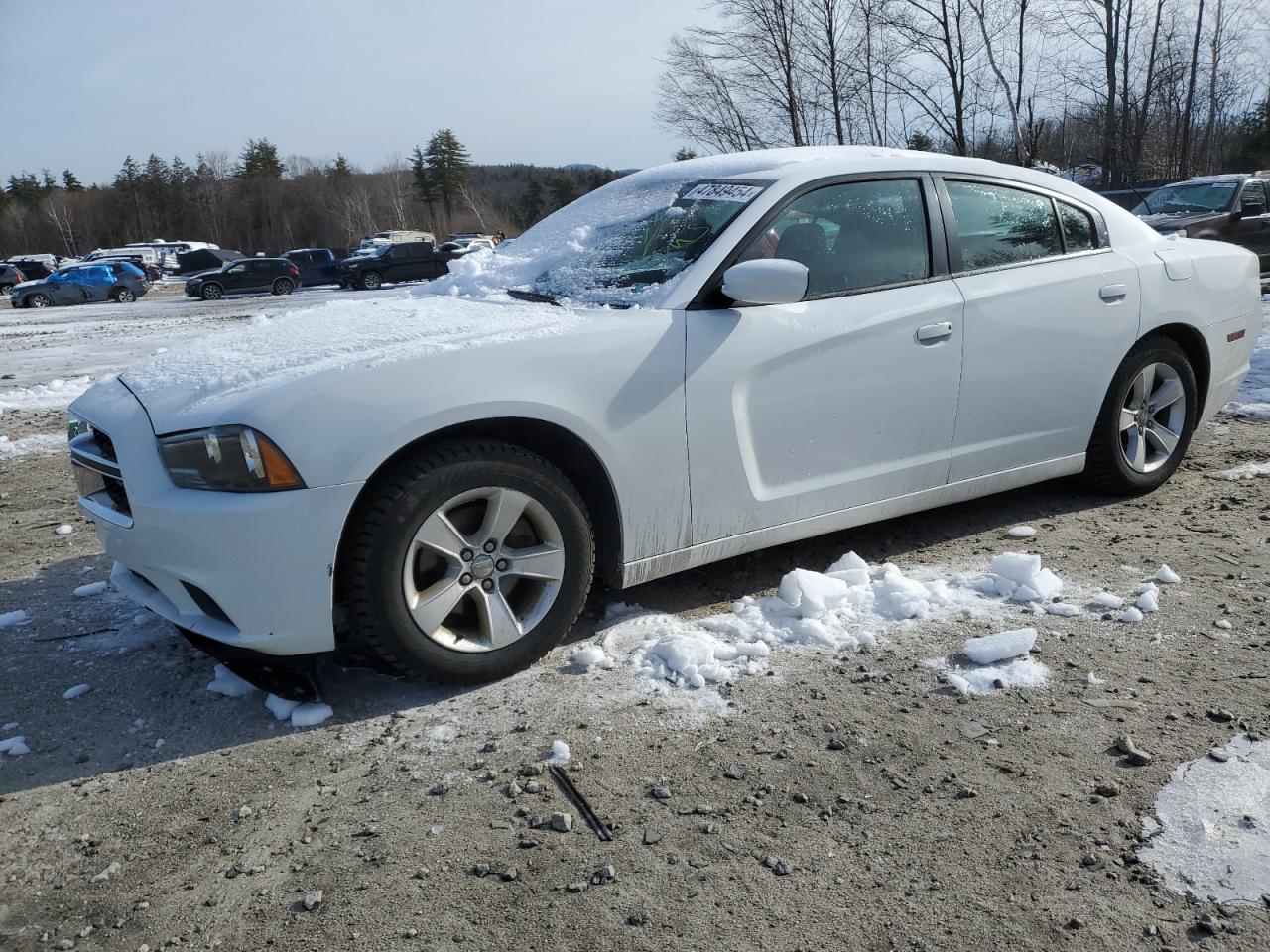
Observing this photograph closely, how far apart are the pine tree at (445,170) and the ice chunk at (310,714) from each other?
360ft

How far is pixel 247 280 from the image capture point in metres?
33.3

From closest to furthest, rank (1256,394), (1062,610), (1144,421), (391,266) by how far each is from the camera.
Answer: (1062,610)
(1144,421)
(1256,394)
(391,266)

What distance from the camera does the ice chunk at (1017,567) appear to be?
12.0ft

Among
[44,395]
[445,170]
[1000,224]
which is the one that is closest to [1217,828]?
[1000,224]

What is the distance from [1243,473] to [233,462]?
4812 millimetres

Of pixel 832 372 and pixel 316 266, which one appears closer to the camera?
pixel 832 372

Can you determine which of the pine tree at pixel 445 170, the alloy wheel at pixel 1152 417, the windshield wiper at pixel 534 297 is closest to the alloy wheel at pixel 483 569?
the windshield wiper at pixel 534 297

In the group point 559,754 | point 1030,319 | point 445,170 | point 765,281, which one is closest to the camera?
point 559,754

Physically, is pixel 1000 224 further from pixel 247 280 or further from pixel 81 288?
pixel 81 288

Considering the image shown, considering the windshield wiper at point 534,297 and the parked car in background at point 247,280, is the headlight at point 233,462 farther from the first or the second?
the parked car in background at point 247,280

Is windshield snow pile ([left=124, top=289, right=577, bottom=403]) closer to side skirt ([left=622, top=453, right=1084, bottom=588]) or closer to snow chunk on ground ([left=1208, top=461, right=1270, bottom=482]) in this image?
side skirt ([left=622, top=453, right=1084, bottom=588])

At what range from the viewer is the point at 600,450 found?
313 cm

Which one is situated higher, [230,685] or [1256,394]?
[230,685]

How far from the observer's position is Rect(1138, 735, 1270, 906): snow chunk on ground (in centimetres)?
209
